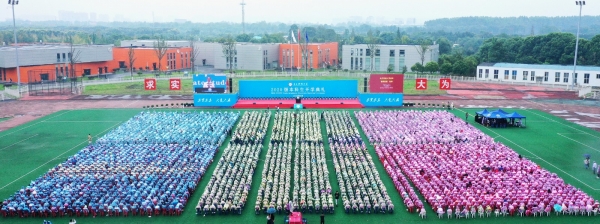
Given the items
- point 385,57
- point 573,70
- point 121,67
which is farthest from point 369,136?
point 121,67

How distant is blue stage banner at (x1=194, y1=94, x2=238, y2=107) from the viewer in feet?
145

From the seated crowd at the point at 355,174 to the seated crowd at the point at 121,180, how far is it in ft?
21.6

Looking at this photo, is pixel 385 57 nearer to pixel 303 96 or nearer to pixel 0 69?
pixel 303 96

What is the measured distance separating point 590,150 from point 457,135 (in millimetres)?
7419

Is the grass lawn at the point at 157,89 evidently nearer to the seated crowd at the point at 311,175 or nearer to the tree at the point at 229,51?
the tree at the point at 229,51

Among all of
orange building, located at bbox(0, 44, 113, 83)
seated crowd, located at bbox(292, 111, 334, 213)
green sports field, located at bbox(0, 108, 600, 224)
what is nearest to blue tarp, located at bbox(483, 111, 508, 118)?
green sports field, located at bbox(0, 108, 600, 224)

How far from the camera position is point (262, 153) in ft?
92.2

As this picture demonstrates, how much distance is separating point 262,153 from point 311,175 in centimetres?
543

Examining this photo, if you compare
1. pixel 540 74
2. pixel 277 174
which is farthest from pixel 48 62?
pixel 540 74

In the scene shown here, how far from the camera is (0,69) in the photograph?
6306cm

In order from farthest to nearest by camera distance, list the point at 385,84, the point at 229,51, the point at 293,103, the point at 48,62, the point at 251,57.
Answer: the point at 251,57
the point at 229,51
the point at 48,62
the point at 385,84
the point at 293,103

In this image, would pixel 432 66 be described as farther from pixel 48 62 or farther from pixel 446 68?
pixel 48 62

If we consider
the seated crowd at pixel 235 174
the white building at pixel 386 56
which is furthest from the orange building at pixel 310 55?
the seated crowd at pixel 235 174

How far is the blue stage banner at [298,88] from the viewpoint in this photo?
46.2 m
